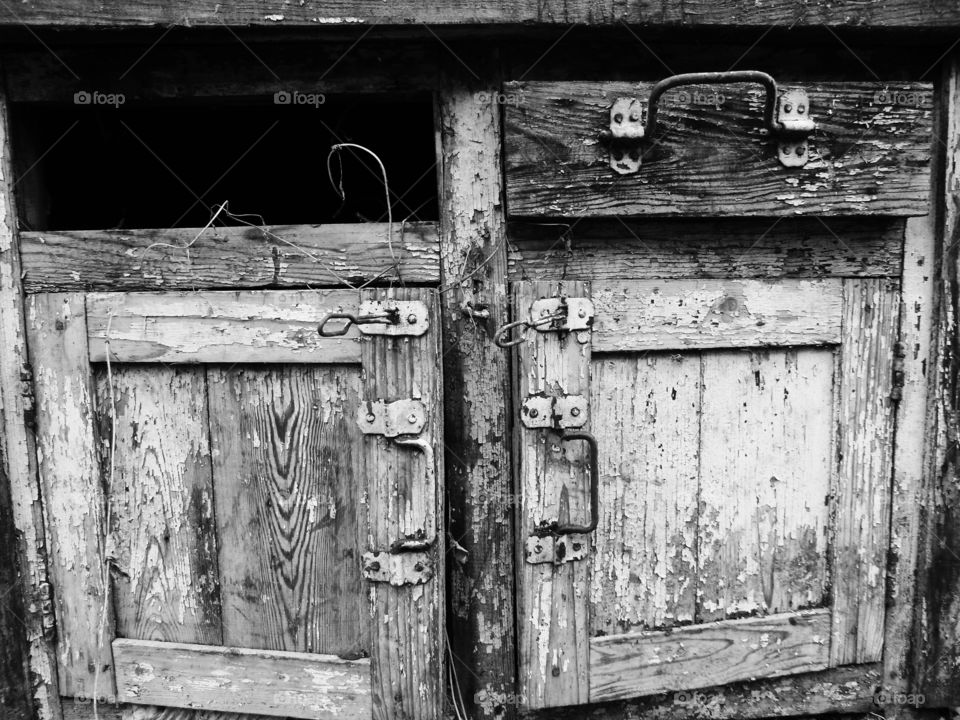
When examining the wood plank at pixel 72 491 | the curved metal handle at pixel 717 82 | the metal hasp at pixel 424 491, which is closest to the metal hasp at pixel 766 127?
the curved metal handle at pixel 717 82

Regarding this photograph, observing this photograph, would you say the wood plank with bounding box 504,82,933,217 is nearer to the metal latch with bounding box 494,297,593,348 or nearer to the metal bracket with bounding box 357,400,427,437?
the metal latch with bounding box 494,297,593,348

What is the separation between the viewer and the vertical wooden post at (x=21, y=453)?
1.32m

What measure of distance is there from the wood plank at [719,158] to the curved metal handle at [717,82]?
4 centimetres

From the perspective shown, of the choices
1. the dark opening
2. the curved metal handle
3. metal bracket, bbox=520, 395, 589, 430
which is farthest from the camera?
the dark opening

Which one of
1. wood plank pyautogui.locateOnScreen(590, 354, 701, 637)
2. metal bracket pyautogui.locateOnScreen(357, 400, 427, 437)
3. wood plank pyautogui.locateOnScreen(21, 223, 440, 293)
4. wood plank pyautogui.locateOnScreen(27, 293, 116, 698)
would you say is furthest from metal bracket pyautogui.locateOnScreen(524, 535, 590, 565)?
wood plank pyautogui.locateOnScreen(27, 293, 116, 698)

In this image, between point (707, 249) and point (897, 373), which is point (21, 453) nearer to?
point (707, 249)

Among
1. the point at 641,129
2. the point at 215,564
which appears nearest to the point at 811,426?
the point at 641,129

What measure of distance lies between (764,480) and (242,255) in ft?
3.98

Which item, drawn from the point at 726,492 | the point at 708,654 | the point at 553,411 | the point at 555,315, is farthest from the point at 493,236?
the point at 708,654

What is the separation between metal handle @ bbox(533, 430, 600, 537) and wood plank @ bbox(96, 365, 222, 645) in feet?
2.35

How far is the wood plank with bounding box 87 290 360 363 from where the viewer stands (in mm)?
1285

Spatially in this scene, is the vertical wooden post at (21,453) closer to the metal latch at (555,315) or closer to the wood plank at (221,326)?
the wood plank at (221,326)

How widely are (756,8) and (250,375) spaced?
1253mm

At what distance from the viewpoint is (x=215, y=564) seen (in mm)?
1377
